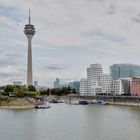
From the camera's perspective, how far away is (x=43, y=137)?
43.7 meters

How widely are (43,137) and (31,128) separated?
9236 millimetres

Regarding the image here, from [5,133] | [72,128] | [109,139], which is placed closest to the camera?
[109,139]

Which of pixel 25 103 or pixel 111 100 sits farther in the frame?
pixel 111 100

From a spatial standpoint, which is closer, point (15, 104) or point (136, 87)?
point (15, 104)

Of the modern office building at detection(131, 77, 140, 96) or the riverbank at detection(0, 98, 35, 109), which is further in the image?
the modern office building at detection(131, 77, 140, 96)

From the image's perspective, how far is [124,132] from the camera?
48781 millimetres

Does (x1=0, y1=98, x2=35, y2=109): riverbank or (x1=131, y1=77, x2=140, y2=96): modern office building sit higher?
(x1=131, y1=77, x2=140, y2=96): modern office building

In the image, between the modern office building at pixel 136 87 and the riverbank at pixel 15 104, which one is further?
the modern office building at pixel 136 87

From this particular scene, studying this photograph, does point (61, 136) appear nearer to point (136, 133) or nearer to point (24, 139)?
point (24, 139)

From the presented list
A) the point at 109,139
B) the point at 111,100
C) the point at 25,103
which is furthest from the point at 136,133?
the point at 111,100

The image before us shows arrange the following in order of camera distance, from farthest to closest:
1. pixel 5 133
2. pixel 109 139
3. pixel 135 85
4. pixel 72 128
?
pixel 135 85, pixel 72 128, pixel 5 133, pixel 109 139

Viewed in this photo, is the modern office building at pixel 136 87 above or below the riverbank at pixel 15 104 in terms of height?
above

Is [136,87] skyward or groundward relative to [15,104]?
skyward

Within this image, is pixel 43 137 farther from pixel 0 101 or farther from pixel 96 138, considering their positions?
pixel 0 101
